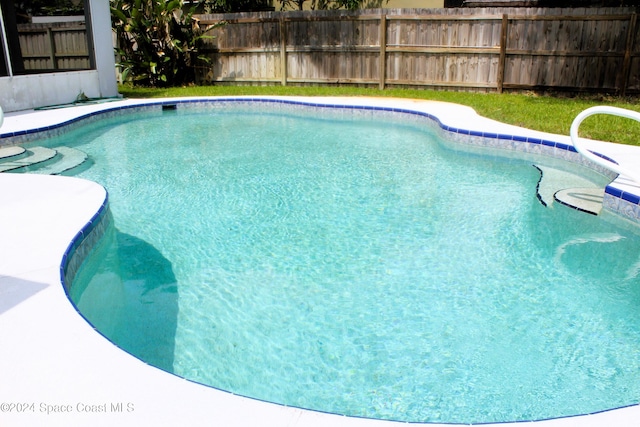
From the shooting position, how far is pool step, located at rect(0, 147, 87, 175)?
21.6ft

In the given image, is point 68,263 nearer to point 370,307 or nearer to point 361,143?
point 370,307

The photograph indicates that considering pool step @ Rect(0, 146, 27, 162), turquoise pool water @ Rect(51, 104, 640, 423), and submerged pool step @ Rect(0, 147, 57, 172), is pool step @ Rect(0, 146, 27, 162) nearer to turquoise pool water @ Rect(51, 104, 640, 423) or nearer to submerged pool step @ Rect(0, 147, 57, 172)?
submerged pool step @ Rect(0, 147, 57, 172)

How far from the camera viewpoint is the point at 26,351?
239 centimetres

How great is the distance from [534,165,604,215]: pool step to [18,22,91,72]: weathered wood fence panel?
9.96 metres

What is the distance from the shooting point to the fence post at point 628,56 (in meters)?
10.9

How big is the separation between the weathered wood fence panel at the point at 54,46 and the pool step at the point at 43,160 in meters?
5.12

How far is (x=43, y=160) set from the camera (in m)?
6.98

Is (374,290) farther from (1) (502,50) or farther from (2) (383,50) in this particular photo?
(2) (383,50)

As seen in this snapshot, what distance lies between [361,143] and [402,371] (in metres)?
6.14

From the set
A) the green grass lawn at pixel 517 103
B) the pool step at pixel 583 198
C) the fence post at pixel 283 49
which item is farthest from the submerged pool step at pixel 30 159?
the fence post at pixel 283 49

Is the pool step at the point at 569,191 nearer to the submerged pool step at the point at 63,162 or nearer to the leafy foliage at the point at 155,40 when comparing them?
the submerged pool step at the point at 63,162

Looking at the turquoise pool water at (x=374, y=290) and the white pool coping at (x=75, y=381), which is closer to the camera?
the white pool coping at (x=75, y=381)

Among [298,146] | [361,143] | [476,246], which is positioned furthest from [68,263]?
[361,143]

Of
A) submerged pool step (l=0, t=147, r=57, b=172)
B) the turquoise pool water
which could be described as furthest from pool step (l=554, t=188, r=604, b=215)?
submerged pool step (l=0, t=147, r=57, b=172)
